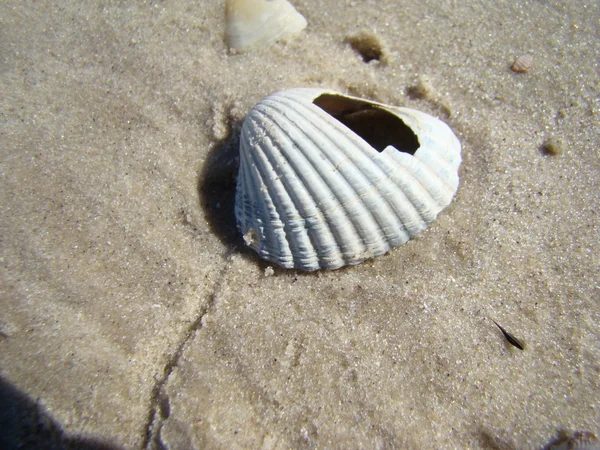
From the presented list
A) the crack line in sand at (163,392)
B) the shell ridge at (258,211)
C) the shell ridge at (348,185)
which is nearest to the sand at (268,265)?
the crack line in sand at (163,392)

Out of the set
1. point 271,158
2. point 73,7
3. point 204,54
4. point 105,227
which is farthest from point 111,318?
point 73,7

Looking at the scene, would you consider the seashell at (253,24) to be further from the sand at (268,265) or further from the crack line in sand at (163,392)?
the crack line in sand at (163,392)

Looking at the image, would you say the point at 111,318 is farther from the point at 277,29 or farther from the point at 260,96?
the point at 277,29

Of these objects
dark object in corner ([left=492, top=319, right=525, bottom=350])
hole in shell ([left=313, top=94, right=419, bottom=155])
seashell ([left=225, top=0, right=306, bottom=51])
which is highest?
seashell ([left=225, top=0, right=306, bottom=51])

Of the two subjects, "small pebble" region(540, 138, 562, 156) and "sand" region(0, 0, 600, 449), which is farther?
"small pebble" region(540, 138, 562, 156)

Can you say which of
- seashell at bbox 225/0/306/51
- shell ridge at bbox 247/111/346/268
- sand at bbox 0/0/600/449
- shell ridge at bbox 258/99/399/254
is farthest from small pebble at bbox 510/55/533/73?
shell ridge at bbox 247/111/346/268

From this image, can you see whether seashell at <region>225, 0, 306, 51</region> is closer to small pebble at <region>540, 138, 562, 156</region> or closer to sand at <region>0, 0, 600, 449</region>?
sand at <region>0, 0, 600, 449</region>
